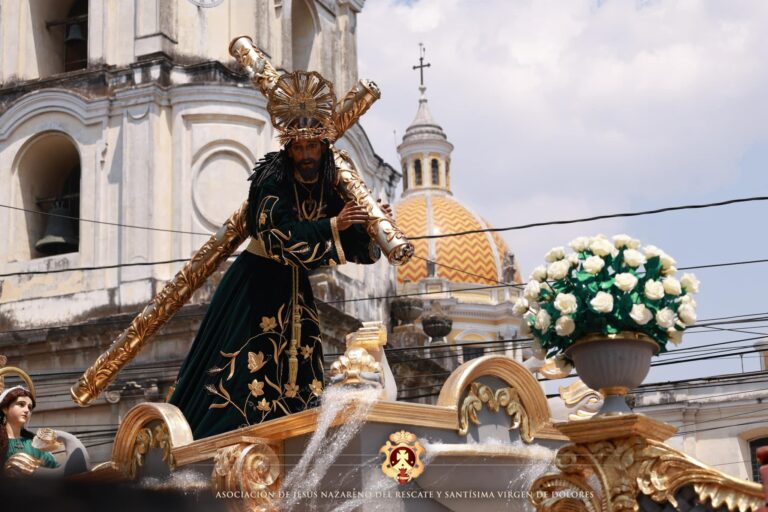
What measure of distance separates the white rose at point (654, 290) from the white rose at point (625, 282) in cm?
7

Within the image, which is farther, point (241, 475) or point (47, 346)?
point (47, 346)

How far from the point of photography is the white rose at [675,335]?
7.03 m

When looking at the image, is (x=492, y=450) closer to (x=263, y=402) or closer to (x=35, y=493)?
(x=263, y=402)

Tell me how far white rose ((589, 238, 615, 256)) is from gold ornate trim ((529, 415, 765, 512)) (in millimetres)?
848

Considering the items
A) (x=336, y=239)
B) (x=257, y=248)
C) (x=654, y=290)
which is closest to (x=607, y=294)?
(x=654, y=290)

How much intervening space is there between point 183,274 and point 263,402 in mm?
1362

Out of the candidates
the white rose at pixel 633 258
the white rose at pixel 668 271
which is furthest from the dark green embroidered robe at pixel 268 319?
the white rose at pixel 668 271

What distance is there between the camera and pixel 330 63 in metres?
28.4

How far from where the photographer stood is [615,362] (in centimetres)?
697

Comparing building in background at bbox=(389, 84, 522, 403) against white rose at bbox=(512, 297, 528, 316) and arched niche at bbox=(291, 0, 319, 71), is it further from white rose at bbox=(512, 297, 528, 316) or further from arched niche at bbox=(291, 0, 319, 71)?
white rose at bbox=(512, 297, 528, 316)

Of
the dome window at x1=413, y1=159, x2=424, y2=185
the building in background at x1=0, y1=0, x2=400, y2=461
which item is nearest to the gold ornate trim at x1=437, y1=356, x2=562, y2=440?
the building in background at x1=0, y1=0, x2=400, y2=461

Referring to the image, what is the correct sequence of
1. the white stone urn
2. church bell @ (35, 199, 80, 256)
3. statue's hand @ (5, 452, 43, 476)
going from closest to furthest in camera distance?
the white stone urn, statue's hand @ (5, 452, 43, 476), church bell @ (35, 199, 80, 256)

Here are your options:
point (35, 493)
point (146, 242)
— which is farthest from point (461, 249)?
point (35, 493)

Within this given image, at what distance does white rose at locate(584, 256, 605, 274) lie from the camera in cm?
704
